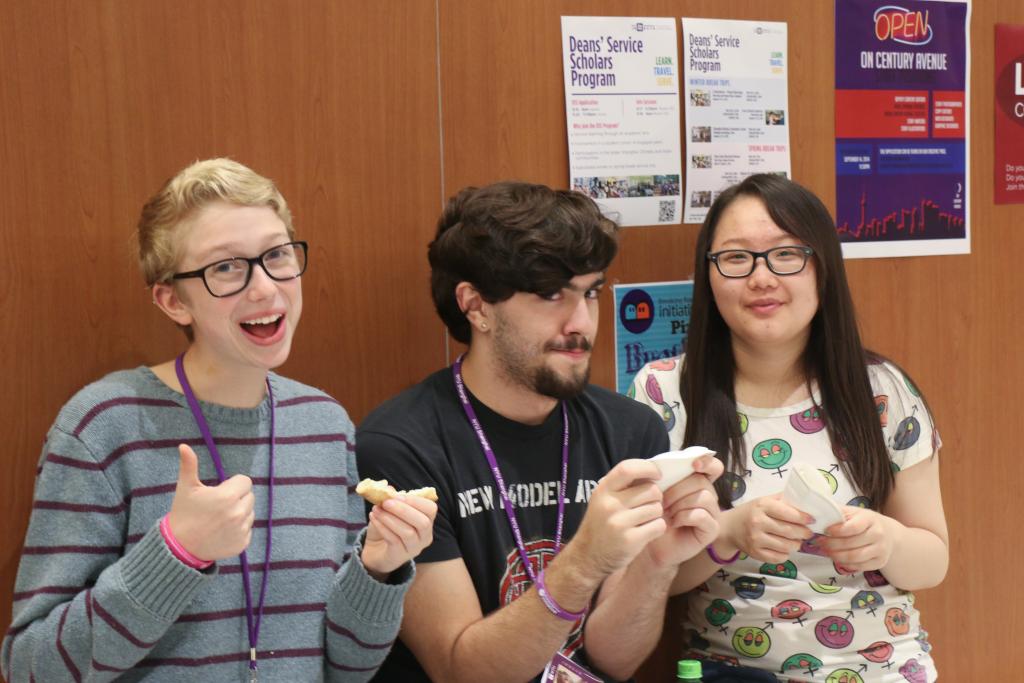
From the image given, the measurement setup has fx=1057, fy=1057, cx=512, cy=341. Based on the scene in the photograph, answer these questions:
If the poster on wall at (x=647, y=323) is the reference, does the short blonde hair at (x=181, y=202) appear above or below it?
above

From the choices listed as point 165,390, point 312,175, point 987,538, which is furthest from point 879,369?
point 165,390

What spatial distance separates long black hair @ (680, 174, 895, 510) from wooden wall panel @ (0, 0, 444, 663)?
1.99 feet

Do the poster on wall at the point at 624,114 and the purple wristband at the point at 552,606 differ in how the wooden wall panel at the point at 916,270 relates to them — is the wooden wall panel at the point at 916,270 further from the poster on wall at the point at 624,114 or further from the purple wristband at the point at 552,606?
the purple wristband at the point at 552,606

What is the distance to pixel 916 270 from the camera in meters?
2.97

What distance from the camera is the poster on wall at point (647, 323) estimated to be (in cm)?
263

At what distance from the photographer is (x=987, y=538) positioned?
312 centimetres

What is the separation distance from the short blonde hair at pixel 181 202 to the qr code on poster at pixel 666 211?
112 centimetres

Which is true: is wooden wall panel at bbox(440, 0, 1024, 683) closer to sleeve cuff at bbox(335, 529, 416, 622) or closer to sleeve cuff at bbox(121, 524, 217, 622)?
sleeve cuff at bbox(335, 529, 416, 622)

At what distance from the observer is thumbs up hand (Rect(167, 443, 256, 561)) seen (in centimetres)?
154

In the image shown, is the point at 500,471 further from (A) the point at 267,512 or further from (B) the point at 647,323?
(B) the point at 647,323

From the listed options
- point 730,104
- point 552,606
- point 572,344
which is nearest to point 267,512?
point 552,606

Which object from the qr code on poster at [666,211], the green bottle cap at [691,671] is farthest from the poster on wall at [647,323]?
the green bottle cap at [691,671]

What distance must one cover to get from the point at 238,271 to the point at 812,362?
136cm

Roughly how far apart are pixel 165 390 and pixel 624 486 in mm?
791
